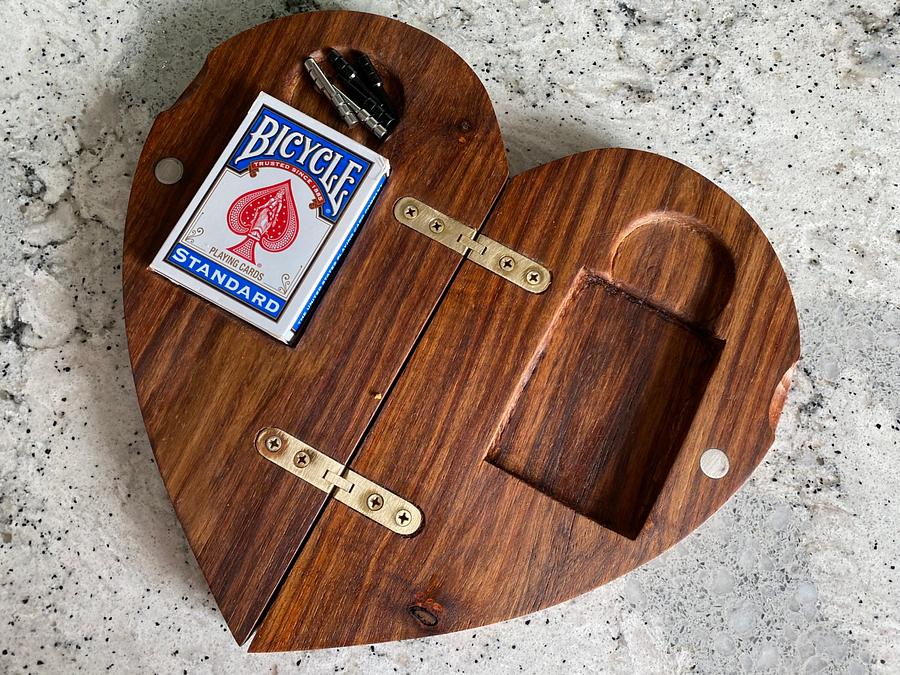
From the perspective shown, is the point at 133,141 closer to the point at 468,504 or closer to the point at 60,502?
the point at 60,502

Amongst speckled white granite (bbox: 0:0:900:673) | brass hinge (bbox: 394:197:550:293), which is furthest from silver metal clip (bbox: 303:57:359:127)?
speckled white granite (bbox: 0:0:900:673)

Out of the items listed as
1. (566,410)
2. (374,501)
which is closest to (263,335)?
(374,501)

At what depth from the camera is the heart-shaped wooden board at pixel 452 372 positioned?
1.00 m

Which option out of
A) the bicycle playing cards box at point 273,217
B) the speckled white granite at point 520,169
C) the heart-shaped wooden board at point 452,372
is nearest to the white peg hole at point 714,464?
the heart-shaped wooden board at point 452,372

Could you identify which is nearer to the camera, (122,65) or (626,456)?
(626,456)

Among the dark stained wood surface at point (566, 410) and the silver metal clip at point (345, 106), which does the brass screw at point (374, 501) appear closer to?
the dark stained wood surface at point (566, 410)

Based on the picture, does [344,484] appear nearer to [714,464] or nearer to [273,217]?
[273,217]

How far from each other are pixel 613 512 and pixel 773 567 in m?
0.34

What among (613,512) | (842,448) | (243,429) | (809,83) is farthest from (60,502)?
(809,83)

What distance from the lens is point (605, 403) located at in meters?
1.07

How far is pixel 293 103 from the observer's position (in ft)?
3.63

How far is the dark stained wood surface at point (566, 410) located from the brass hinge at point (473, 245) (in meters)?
0.01

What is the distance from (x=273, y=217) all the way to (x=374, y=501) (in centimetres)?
40

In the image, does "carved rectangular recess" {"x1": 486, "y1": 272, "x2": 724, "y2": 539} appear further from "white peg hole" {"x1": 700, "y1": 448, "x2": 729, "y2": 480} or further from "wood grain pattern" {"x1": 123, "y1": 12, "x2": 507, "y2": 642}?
"wood grain pattern" {"x1": 123, "y1": 12, "x2": 507, "y2": 642}
